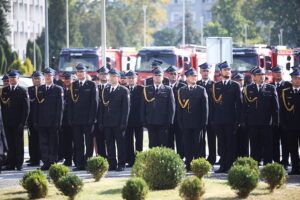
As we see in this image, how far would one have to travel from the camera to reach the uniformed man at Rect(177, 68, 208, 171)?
16180mm

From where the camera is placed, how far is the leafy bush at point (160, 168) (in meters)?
13.2

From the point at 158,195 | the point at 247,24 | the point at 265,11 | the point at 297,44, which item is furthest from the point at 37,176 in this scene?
the point at 247,24

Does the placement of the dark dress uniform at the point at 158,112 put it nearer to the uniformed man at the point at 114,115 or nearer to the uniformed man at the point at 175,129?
A: the uniformed man at the point at 114,115

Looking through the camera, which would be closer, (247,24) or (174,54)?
(174,54)

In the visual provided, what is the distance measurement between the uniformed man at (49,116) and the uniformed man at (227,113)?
10.2ft

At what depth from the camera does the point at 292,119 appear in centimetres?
1598

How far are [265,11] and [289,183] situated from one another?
3038 inches

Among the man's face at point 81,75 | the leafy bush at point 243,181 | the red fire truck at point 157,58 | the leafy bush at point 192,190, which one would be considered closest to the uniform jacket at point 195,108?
the man's face at point 81,75

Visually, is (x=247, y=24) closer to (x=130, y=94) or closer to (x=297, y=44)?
(x=297, y=44)

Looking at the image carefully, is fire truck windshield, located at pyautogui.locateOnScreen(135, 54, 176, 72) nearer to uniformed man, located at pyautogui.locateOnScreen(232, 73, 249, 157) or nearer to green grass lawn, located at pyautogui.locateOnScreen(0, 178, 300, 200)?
uniformed man, located at pyautogui.locateOnScreen(232, 73, 249, 157)

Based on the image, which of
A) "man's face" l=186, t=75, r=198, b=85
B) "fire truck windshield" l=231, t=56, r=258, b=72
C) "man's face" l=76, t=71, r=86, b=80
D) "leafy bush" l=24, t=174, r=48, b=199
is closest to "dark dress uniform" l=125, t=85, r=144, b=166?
"man's face" l=76, t=71, r=86, b=80

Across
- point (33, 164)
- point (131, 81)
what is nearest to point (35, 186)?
point (131, 81)

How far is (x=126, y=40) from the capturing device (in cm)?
10544

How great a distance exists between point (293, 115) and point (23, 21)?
74.7 meters
